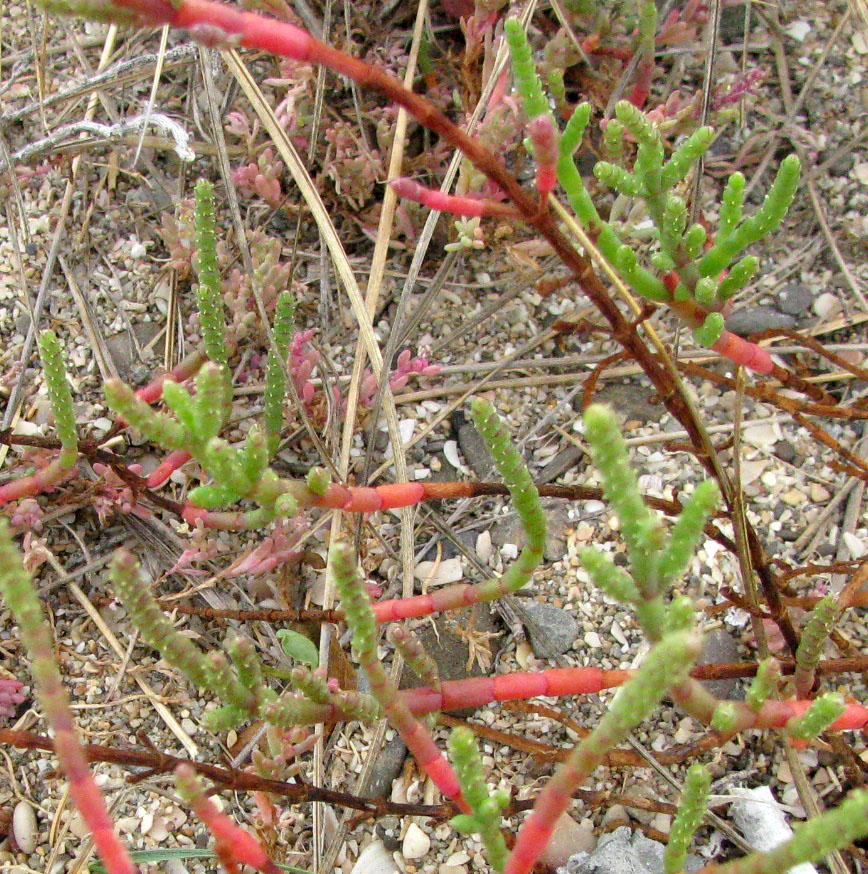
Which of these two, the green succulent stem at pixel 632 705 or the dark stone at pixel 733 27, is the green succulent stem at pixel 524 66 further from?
the dark stone at pixel 733 27

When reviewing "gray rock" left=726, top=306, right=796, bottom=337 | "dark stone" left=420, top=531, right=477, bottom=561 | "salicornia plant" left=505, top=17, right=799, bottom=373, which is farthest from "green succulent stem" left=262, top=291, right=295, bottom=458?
"gray rock" left=726, top=306, right=796, bottom=337

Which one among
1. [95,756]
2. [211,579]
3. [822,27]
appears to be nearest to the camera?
[95,756]

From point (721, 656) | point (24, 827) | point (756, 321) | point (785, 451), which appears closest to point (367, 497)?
point (721, 656)

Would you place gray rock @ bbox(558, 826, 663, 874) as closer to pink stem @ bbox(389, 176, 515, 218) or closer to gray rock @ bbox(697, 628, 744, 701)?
gray rock @ bbox(697, 628, 744, 701)

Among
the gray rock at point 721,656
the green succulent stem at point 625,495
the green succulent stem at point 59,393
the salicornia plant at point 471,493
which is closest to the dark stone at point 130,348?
the salicornia plant at point 471,493

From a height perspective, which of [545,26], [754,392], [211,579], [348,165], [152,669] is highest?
[545,26]

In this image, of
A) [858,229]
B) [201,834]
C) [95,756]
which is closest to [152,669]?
[201,834]

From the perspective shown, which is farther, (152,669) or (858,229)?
(858,229)

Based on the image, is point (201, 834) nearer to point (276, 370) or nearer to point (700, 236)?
point (276, 370)
